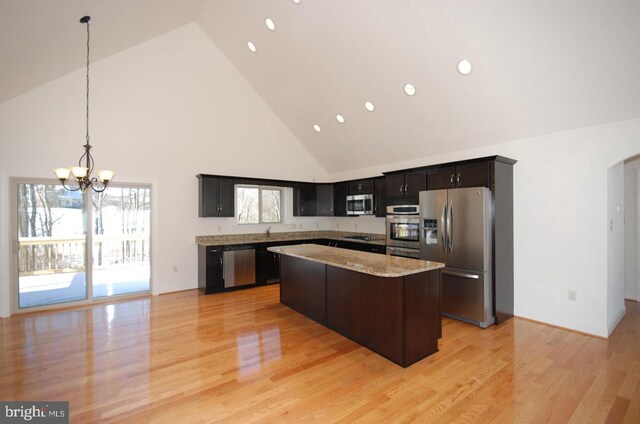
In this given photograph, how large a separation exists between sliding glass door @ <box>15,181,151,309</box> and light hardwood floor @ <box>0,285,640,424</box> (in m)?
0.77

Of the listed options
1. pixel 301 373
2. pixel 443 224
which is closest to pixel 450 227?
pixel 443 224

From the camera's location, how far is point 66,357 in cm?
310

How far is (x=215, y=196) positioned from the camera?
575cm

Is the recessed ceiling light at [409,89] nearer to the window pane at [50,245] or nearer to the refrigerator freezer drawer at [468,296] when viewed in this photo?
the refrigerator freezer drawer at [468,296]

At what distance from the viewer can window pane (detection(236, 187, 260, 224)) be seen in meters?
6.49

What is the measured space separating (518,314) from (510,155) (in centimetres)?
217

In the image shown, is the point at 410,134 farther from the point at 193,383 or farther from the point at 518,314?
the point at 193,383

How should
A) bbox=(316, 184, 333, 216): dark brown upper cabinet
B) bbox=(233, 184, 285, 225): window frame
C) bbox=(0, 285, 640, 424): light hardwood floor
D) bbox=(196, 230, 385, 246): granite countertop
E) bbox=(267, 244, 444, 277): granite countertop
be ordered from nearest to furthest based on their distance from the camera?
1. bbox=(0, 285, 640, 424): light hardwood floor
2. bbox=(267, 244, 444, 277): granite countertop
3. bbox=(196, 230, 385, 246): granite countertop
4. bbox=(233, 184, 285, 225): window frame
5. bbox=(316, 184, 333, 216): dark brown upper cabinet

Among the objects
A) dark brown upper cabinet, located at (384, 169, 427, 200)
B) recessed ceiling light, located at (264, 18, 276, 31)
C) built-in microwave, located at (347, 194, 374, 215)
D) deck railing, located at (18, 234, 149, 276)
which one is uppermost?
recessed ceiling light, located at (264, 18, 276, 31)

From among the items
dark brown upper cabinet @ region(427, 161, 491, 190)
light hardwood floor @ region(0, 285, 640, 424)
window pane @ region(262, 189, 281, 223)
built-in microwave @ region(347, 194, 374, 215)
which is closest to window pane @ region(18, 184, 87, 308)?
light hardwood floor @ region(0, 285, 640, 424)

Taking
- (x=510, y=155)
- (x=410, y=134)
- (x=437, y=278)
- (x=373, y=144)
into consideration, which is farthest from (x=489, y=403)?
(x=373, y=144)

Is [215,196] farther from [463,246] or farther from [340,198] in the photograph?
[463,246]

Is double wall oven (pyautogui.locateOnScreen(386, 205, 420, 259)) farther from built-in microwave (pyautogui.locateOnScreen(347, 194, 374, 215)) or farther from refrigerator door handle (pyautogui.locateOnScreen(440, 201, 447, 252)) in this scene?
built-in microwave (pyautogui.locateOnScreen(347, 194, 374, 215))

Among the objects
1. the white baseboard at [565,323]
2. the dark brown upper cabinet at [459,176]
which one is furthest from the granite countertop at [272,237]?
the white baseboard at [565,323]
